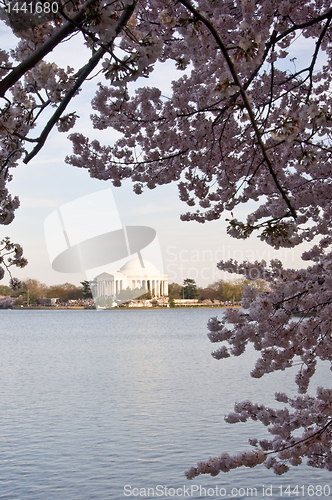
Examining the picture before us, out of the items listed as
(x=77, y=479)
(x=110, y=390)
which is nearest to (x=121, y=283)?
(x=110, y=390)

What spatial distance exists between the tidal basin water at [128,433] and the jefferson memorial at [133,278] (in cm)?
10063

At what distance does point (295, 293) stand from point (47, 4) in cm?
349

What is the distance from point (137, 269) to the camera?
12181 cm

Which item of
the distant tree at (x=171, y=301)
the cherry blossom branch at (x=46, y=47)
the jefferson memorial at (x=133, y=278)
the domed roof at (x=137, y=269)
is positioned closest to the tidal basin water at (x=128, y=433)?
the cherry blossom branch at (x=46, y=47)

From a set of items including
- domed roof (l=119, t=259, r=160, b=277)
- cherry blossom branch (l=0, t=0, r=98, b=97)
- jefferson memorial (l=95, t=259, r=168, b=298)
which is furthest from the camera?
domed roof (l=119, t=259, r=160, b=277)

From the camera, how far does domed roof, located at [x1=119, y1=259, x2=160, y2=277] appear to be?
400ft

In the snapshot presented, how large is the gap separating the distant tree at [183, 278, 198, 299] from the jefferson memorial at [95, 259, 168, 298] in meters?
5.76

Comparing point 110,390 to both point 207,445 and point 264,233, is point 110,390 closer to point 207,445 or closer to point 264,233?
point 207,445

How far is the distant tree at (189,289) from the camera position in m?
128

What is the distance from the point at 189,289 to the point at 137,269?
52.5 feet

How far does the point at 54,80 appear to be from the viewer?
286 centimetres

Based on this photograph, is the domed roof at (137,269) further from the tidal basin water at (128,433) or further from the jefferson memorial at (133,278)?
the tidal basin water at (128,433)

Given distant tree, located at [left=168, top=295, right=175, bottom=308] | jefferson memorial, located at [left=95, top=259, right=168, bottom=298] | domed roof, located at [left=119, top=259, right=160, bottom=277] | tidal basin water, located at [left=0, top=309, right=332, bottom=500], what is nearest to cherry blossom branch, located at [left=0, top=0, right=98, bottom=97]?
tidal basin water, located at [left=0, top=309, right=332, bottom=500]

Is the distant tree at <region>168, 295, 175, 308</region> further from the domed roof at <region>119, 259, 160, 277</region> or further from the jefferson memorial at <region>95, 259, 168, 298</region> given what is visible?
the domed roof at <region>119, 259, 160, 277</region>
